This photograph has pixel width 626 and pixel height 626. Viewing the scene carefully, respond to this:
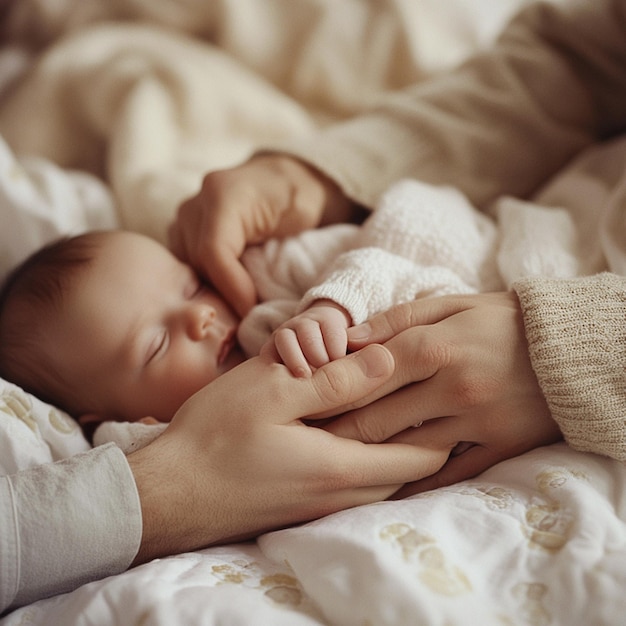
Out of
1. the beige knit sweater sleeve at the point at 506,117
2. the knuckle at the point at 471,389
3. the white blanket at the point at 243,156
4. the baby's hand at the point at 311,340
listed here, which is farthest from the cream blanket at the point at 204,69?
the knuckle at the point at 471,389

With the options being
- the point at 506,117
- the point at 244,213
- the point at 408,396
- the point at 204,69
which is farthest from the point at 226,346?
the point at 204,69

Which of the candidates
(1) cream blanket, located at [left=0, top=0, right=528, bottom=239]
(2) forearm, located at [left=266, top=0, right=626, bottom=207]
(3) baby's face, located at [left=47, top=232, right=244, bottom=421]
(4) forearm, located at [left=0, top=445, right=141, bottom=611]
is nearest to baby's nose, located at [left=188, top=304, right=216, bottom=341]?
(3) baby's face, located at [left=47, top=232, right=244, bottom=421]

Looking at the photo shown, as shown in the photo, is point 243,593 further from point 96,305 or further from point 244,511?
point 96,305

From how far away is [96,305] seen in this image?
96 centimetres

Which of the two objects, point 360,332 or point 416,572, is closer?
point 416,572

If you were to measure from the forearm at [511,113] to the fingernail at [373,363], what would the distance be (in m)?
0.53

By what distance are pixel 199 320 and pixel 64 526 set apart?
36 cm

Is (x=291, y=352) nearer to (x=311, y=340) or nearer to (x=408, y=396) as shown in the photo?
(x=311, y=340)

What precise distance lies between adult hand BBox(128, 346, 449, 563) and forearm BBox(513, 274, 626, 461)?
16cm

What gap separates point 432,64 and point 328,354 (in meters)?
1.09

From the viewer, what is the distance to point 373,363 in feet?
2.50

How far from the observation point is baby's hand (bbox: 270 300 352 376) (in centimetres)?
77

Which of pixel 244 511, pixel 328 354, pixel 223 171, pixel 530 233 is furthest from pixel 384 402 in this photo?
pixel 223 171

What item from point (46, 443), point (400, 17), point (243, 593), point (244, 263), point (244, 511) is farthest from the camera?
point (400, 17)
